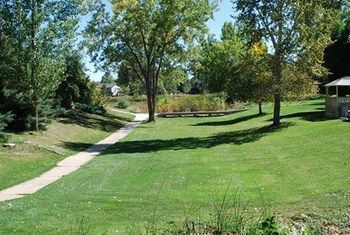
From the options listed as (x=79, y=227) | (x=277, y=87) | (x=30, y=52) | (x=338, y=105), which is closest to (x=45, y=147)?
(x=30, y=52)

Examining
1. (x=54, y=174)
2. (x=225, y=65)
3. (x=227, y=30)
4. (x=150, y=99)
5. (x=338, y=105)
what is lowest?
(x=54, y=174)

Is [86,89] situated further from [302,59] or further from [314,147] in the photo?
[314,147]

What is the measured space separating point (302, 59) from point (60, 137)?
47.1ft

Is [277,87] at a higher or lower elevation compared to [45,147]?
higher

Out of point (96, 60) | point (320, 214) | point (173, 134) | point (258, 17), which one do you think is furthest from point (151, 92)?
point (320, 214)

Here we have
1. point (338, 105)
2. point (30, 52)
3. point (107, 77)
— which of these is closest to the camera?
point (30, 52)

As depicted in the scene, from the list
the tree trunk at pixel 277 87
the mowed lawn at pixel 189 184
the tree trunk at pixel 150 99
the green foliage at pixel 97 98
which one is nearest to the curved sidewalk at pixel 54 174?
the mowed lawn at pixel 189 184

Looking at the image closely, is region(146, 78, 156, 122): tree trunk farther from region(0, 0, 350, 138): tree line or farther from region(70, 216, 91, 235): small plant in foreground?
region(70, 216, 91, 235): small plant in foreground

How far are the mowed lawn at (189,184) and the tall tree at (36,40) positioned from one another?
514cm

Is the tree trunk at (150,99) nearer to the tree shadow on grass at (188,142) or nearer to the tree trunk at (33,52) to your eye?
the tree shadow on grass at (188,142)

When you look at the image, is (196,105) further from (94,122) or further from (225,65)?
(94,122)

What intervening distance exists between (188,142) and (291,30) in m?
9.04

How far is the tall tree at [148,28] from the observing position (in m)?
43.9

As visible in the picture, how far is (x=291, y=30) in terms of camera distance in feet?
102
